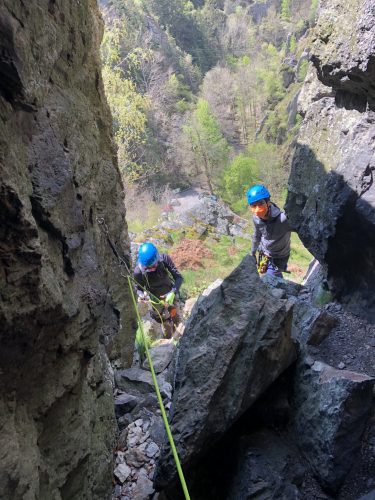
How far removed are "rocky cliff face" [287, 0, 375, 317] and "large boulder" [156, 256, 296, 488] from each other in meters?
1.55

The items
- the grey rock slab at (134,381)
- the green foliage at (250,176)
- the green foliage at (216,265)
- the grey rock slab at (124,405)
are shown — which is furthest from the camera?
the green foliage at (250,176)

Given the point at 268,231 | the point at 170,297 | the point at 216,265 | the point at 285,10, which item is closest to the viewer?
the point at 268,231

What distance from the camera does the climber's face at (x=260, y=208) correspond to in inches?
222

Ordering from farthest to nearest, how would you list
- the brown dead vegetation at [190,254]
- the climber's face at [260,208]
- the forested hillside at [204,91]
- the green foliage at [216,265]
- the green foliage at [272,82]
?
the green foliage at [272,82] → the forested hillside at [204,91] → the brown dead vegetation at [190,254] → the green foliage at [216,265] → the climber's face at [260,208]

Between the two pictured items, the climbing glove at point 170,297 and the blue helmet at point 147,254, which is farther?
the climbing glove at point 170,297

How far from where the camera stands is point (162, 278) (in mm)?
6648

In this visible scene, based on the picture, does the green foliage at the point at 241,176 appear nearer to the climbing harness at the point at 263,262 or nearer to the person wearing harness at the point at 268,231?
the climbing harness at the point at 263,262

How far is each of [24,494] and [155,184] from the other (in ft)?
104

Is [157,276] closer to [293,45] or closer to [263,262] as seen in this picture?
[263,262]

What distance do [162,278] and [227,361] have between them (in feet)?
11.5

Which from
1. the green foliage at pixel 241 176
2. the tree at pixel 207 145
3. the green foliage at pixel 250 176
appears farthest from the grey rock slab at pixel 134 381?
the tree at pixel 207 145

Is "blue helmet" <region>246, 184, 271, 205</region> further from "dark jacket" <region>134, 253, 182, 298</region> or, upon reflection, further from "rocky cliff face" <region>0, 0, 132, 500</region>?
"rocky cliff face" <region>0, 0, 132, 500</region>

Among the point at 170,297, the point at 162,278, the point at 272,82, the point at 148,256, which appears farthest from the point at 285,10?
the point at 148,256

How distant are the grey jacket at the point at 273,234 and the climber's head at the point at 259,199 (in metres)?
0.20
